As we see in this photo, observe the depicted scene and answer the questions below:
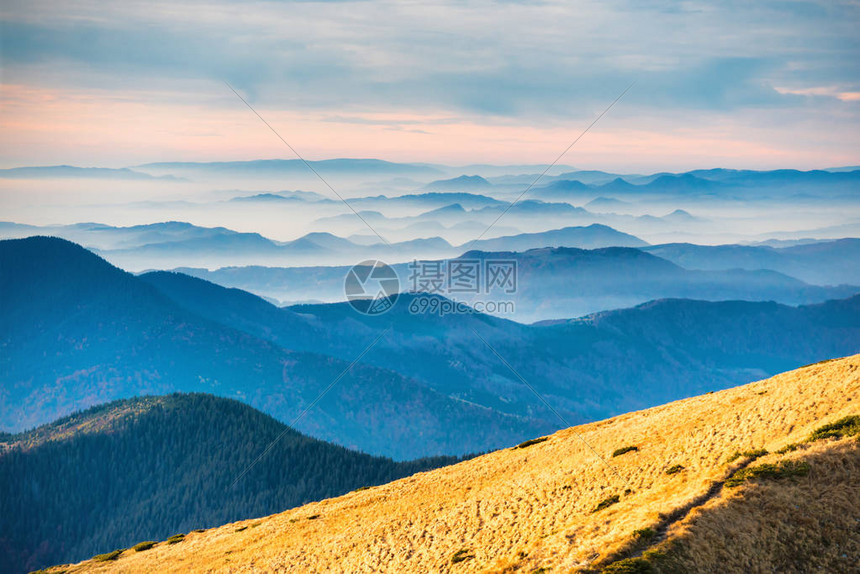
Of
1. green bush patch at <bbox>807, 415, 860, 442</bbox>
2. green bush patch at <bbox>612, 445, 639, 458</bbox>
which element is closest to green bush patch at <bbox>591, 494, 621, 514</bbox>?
green bush patch at <bbox>612, 445, 639, 458</bbox>

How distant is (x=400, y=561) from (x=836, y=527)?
119 ft

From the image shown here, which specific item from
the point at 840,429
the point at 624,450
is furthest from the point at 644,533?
the point at 624,450

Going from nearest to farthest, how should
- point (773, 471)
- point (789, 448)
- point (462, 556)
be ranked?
point (773, 471) → point (789, 448) → point (462, 556)

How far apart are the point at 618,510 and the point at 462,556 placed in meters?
13.9

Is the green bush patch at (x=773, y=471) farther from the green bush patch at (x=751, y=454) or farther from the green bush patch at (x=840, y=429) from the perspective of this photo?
the green bush patch at (x=840, y=429)

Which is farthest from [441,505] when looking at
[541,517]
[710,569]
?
[710,569]

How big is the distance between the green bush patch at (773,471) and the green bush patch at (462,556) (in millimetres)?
21642

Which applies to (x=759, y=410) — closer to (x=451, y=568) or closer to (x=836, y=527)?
(x=836, y=527)

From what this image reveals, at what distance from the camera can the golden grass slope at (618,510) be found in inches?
1831

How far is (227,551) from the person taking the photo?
93.0m

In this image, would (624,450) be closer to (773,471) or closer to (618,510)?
(618,510)

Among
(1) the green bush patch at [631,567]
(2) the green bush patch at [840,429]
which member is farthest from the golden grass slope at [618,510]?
(2) the green bush patch at [840,429]

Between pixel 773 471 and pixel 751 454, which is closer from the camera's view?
pixel 773 471

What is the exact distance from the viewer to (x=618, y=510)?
188 feet
